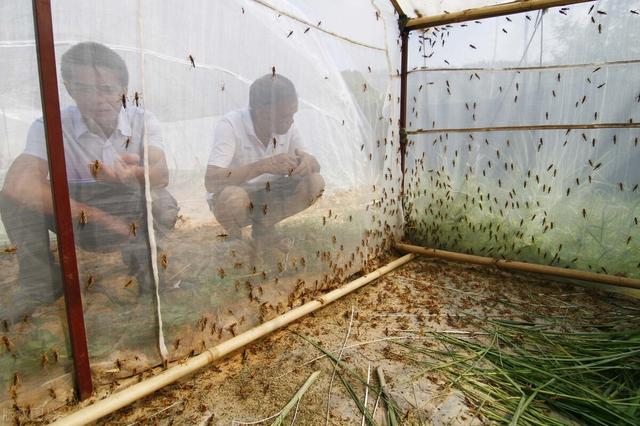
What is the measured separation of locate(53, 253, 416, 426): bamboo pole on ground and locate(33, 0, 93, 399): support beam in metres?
0.15

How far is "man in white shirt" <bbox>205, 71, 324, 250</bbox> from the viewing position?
7.38 ft

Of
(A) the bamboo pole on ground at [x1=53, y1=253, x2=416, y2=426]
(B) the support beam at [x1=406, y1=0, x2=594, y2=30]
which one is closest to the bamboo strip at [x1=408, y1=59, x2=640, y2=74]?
(B) the support beam at [x1=406, y1=0, x2=594, y2=30]

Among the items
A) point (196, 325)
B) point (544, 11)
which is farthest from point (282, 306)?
point (544, 11)

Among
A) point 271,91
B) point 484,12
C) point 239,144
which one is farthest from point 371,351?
point 484,12

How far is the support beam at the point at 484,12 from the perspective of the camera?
3270mm

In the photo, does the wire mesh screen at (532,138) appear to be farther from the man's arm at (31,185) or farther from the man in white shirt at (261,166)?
the man's arm at (31,185)

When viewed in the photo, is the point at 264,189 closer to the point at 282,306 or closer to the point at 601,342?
the point at 282,306

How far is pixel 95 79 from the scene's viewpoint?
1.68m

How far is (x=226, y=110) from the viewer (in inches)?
88.4

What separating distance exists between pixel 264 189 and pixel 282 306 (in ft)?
2.97

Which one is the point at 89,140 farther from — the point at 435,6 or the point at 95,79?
the point at 435,6

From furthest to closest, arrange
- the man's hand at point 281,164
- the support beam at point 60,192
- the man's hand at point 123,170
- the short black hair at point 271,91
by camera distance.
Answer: the man's hand at point 281,164 → the short black hair at point 271,91 → the man's hand at point 123,170 → the support beam at point 60,192

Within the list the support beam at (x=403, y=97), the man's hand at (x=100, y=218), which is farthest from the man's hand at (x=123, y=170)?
the support beam at (x=403, y=97)

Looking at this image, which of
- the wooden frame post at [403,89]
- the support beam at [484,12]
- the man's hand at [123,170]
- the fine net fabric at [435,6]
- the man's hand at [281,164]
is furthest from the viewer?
the wooden frame post at [403,89]
